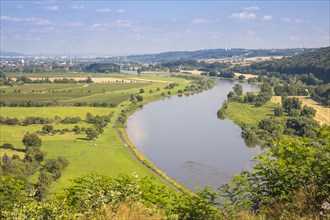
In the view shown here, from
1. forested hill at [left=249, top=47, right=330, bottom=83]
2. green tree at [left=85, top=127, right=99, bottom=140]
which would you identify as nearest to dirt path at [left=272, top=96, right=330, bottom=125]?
forested hill at [left=249, top=47, right=330, bottom=83]

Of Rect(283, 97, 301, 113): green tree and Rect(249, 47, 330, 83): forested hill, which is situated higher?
Rect(249, 47, 330, 83): forested hill

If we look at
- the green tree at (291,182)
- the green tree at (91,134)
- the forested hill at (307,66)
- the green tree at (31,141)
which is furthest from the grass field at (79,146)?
the forested hill at (307,66)

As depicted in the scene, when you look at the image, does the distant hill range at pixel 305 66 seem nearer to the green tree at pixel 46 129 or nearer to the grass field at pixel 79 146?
the grass field at pixel 79 146

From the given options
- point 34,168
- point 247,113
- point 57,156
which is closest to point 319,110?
point 247,113

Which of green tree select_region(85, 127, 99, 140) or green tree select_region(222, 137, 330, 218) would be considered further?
green tree select_region(85, 127, 99, 140)

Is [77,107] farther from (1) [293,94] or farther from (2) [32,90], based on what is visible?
(1) [293,94]

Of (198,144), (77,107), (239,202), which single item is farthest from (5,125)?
(239,202)

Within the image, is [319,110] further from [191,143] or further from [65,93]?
[65,93]

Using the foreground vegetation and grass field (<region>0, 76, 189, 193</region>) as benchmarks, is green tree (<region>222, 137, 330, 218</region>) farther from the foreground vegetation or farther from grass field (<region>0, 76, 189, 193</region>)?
grass field (<region>0, 76, 189, 193</region>)

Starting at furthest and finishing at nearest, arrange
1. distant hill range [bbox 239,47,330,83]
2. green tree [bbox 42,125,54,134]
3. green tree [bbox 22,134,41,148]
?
distant hill range [bbox 239,47,330,83]
green tree [bbox 42,125,54,134]
green tree [bbox 22,134,41,148]
